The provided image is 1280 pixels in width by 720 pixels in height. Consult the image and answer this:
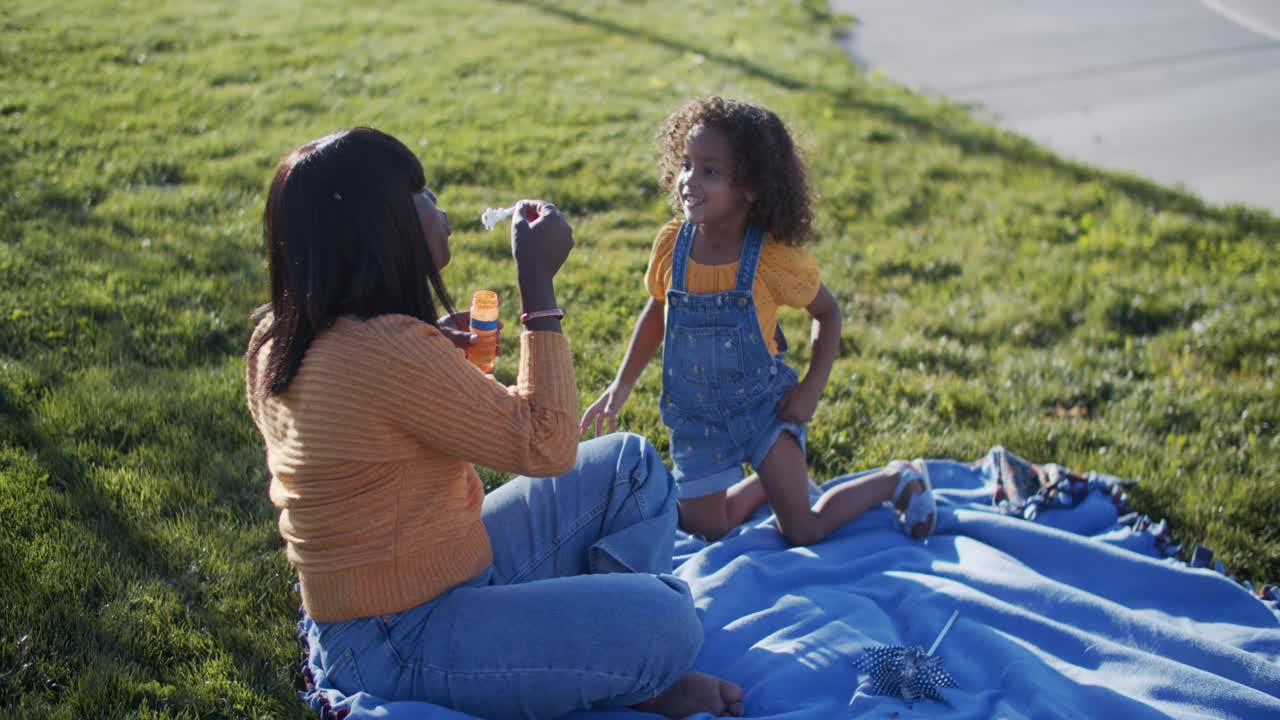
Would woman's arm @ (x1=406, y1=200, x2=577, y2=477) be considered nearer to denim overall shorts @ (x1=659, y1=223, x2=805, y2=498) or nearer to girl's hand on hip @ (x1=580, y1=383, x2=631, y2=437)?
denim overall shorts @ (x1=659, y1=223, x2=805, y2=498)

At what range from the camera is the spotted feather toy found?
2711mm

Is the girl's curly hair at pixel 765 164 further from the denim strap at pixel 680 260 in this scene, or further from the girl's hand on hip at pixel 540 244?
the girl's hand on hip at pixel 540 244

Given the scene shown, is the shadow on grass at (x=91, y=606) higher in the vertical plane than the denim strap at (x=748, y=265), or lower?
lower

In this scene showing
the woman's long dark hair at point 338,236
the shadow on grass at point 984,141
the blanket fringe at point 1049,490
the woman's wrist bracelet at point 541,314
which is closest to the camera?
the woman's long dark hair at point 338,236

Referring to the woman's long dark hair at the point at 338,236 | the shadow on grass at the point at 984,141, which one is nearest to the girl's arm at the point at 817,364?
the woman's long dark hair at the point at 338,236

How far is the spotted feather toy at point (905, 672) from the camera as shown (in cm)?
271

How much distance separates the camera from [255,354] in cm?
239

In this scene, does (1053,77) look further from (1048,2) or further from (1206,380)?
(1206,380)

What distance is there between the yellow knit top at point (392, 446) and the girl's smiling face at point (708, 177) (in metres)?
1.00

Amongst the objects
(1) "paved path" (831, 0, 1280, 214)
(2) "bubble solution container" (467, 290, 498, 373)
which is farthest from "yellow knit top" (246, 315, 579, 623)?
(1) "paved path" (831, 0, 1280, 214)

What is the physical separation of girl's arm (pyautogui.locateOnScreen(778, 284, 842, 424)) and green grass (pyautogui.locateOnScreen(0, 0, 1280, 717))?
2.20ft

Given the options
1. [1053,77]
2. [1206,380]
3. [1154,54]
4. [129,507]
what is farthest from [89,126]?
[1154,54]

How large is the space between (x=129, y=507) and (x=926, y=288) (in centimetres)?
387

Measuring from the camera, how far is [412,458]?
2293mm
